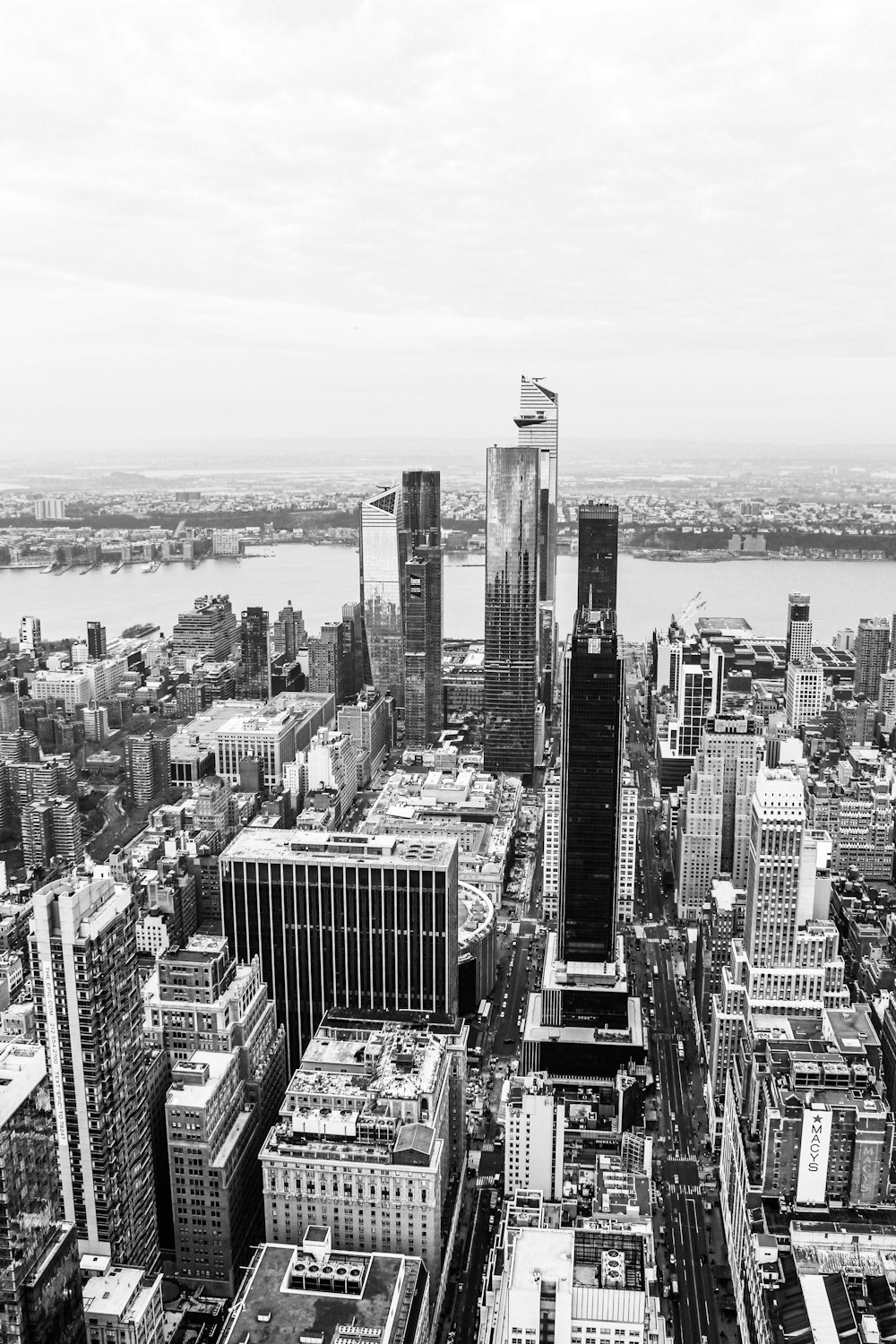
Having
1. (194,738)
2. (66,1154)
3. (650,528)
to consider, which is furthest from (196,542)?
(66,1154)

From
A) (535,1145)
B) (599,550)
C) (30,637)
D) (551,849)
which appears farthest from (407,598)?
(535,1145)

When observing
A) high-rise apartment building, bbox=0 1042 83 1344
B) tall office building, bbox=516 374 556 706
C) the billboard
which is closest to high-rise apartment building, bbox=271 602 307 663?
tall office building, bbox=516 374 556 706

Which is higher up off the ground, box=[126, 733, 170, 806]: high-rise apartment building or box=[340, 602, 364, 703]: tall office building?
box=[340, 602, 364, 703]: tall office building

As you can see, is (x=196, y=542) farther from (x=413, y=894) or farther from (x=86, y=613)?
(x=413, y=894)

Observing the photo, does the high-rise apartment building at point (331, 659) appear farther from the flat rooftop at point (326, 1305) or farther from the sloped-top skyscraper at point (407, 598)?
the flat rooftop at point (326, 1305)

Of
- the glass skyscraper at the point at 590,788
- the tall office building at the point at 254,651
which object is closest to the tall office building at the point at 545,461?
the tall office building at the point at 254,651

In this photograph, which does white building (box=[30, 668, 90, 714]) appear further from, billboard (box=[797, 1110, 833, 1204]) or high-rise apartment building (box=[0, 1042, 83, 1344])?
billboard (box=[797, 1110, 833, 1204])

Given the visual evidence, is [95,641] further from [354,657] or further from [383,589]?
[383,589]
